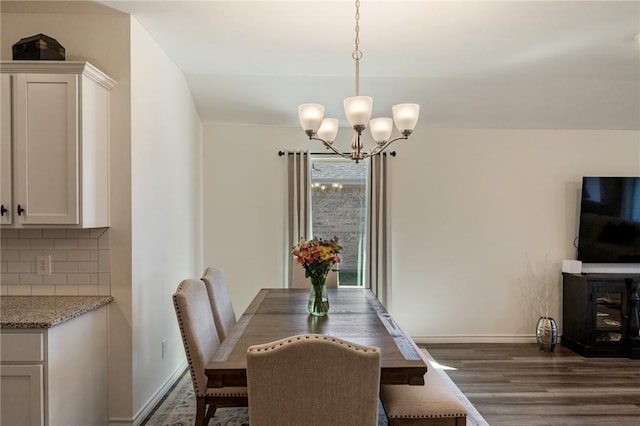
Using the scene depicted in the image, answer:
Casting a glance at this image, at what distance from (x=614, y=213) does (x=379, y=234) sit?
261cm

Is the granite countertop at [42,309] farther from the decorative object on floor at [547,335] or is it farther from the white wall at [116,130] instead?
the decorative object on floor at [547,335]

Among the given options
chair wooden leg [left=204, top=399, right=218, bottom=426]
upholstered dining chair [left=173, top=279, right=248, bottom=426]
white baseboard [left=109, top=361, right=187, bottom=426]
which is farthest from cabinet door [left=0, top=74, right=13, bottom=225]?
chair wooden leg [left=204, top=399, right=218, bottom=426]

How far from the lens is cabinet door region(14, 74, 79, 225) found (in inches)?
93.1

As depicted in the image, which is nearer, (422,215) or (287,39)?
(287,39)

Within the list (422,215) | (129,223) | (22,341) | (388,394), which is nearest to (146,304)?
(129,223)

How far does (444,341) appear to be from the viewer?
475 centimetres

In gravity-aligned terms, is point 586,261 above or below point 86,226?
below

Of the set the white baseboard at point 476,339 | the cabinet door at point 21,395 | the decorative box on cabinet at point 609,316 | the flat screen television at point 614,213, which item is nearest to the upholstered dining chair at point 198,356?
the cabinet door at point 21,395

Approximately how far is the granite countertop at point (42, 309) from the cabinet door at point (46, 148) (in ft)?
1.58

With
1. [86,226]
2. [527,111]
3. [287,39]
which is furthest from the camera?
[527,111]

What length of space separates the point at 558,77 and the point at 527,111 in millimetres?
514

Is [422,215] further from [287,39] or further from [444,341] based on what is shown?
[287,39]

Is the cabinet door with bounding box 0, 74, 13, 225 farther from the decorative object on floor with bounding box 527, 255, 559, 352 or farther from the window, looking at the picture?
the decorative object on floor with bounding box 527, 255, 559, 352

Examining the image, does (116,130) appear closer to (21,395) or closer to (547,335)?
(21,395)
